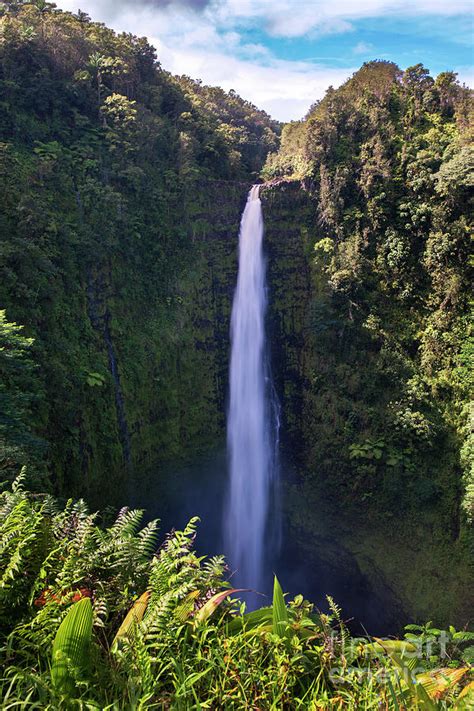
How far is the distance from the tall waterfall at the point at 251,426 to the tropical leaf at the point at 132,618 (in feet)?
45.9

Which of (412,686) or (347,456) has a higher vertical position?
(412,686)

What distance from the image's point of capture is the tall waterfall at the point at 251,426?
15.7 metres

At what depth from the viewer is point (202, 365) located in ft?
57.1

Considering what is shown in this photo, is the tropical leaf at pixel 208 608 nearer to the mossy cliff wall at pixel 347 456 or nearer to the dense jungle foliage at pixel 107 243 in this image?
the dense jungle foliage at pixel 107 243

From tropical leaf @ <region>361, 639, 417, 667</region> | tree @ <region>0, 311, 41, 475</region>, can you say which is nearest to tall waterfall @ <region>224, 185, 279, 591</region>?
tree @ <region>0, 311, 41, 475</region>

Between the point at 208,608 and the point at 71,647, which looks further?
the point at 208,608

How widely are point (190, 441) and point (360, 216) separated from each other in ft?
35.5

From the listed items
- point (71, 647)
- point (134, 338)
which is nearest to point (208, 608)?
point (71, 647)

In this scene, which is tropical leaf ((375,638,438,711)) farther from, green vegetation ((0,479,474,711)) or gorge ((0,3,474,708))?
gorge ((0,3,474,708))

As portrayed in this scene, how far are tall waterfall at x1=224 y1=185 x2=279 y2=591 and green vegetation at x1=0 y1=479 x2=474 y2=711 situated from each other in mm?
13828

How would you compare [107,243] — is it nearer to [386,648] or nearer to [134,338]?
[134,338]

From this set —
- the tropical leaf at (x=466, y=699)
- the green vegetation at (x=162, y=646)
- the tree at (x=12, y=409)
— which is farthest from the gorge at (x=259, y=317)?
the tropical leaf at (x=466, y=699)

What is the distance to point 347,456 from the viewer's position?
48.7ft

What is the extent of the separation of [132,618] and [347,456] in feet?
45.0
